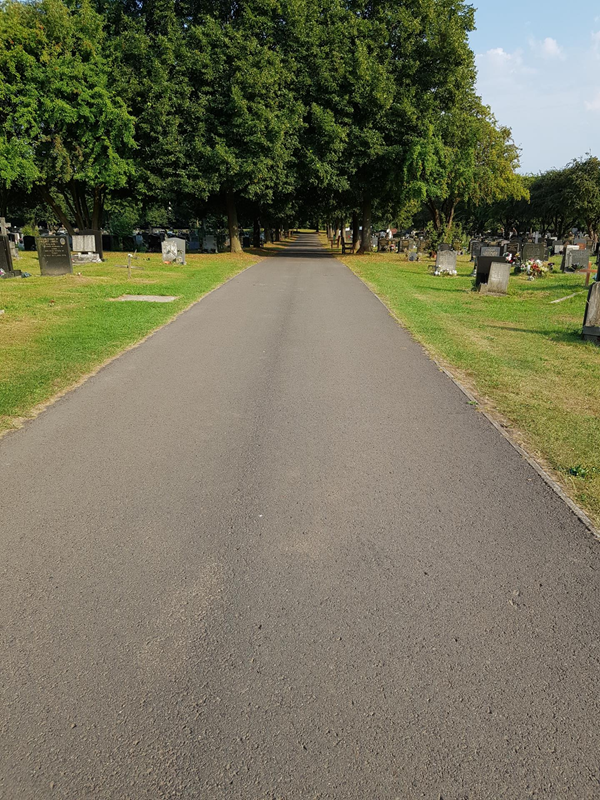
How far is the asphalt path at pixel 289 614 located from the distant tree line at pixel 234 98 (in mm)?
28360

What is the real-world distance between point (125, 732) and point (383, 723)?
3.57 ft

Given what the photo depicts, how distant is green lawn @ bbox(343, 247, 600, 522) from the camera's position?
5.38 meters

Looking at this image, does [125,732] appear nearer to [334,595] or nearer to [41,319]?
[334,595]

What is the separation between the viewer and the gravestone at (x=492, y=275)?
17.8m

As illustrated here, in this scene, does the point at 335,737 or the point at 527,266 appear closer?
the point at 335,737

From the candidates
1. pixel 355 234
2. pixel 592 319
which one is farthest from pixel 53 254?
pixel 355 234

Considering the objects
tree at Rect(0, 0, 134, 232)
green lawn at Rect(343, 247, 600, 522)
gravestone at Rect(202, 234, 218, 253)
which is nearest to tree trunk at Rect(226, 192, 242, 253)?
gravestone at Rect(202, 234, 218, 253)

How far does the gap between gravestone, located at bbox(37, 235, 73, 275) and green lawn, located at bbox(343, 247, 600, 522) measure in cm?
1171

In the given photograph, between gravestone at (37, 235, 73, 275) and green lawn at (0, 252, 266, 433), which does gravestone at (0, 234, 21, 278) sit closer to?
green lawn at (0, 252, 266, 433)

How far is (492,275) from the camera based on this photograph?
706 inches

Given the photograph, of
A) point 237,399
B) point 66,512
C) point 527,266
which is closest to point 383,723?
point 66,512

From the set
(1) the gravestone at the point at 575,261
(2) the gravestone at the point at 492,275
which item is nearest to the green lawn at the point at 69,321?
(2) the gravestone at the point at 492,275

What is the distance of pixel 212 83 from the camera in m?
31.0

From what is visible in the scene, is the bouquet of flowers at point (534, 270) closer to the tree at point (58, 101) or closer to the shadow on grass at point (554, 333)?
the shadow on grass at point (554, 333)
